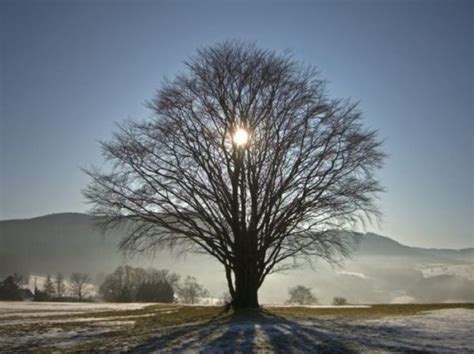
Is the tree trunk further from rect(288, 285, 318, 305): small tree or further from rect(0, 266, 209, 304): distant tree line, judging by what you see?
rect(288, 285, 318, 305): small tree

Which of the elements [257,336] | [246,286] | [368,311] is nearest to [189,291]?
[246,286]

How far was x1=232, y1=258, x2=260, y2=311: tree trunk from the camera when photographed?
1064 inches

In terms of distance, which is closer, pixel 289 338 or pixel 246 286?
pixel 289 338

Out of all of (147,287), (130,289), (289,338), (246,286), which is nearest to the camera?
(289,338)

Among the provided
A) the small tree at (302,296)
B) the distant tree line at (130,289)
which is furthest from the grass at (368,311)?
the small tree at (302,296)

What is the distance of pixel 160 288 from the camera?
84.4m

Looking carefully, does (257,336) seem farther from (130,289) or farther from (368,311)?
(130,289)

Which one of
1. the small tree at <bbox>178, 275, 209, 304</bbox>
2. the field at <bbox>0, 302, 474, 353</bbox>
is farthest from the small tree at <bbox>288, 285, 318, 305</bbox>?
the field at <bbox>0, 302, 474, 353</bbox>

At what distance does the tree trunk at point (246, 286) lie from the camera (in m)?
27.0

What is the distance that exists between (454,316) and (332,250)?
303 inches

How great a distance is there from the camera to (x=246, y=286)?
1069 inches

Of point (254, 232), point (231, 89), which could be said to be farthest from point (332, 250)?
point (231, 89)

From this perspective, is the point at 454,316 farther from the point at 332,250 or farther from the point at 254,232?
the point at 254,232

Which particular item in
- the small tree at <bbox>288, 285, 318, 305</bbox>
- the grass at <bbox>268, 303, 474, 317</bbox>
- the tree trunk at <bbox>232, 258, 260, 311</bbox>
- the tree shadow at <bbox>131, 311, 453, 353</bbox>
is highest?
the tree trunk at <bbox>232, 258, 260, 311</bbox>
